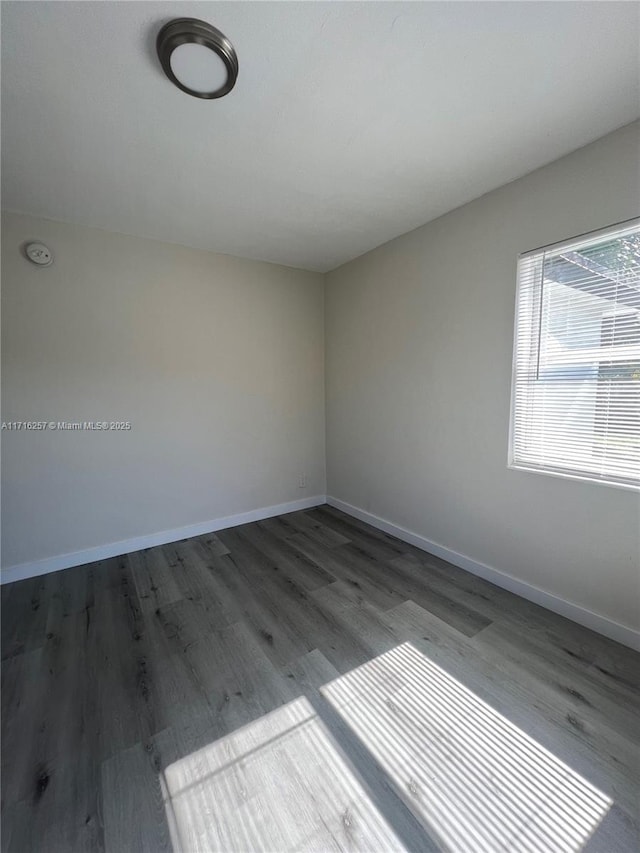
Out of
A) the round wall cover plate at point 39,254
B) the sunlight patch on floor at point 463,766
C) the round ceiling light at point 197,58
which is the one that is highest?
the round ceiling light at point 197,58

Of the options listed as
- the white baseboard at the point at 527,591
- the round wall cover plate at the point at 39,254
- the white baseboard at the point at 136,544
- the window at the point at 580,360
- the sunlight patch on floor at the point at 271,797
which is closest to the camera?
the sunlight patch on floor at the point at 271,797

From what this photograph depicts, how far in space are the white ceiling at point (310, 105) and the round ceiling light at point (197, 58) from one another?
0.04 m

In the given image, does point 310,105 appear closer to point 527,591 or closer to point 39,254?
point 39,254

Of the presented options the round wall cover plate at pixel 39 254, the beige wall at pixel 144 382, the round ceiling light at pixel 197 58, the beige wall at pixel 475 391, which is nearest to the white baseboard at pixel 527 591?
the beige wall at pixel 475 391

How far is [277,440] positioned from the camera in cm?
355

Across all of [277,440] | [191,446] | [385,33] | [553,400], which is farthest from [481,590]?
[385,33]

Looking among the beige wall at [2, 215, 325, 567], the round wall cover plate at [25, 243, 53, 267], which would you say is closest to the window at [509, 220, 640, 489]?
the beige wall at [2, 215, 325, 567]

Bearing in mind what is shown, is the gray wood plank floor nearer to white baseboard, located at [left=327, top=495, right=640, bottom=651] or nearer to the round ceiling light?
white baseboard, located at [left=327, top=495, right=640, bottom=651]

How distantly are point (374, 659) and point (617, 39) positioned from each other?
110 inches

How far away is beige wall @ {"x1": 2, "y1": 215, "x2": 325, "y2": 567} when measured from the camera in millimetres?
2396

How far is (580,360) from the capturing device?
184 centimetres

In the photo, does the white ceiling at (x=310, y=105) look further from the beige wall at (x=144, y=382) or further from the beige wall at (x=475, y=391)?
the beige wall at (x=144, y=382)

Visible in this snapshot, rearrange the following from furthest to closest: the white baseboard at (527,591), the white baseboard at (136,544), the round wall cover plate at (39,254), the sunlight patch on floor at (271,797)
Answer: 1. the white baseboard at (136,544)
2. the round wall cover plate at (39,254)
3. the white baseboard at (527,591)
4. the sunlight patch on floor at (271,797)

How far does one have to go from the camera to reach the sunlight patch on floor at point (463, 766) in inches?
40.9
